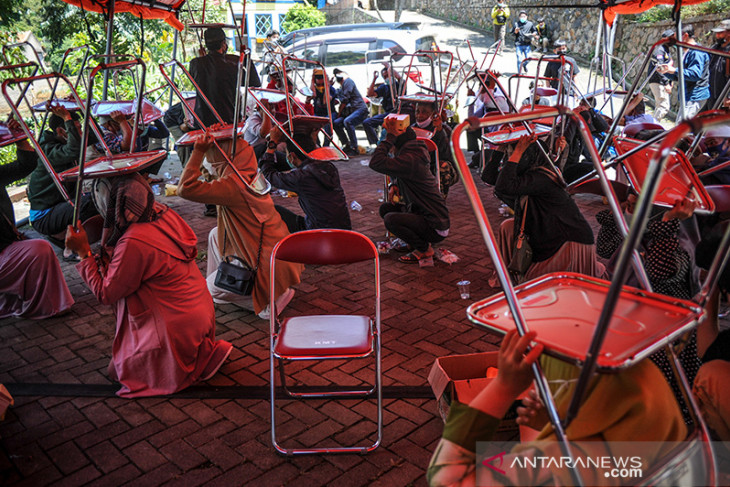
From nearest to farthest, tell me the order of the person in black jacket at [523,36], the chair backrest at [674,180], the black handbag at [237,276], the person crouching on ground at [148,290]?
the chair backrest at [674,180]
the person crouching on ground at [148,290]
the black handbag at [237,276]
the person in black jacket at [523,36]

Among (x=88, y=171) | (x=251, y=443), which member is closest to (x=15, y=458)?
(x=251, y=443)

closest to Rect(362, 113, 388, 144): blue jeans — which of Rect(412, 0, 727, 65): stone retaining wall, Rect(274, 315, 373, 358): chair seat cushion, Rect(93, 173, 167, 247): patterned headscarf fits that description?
Rect(412, 0, 727, 65): stone retaining wall

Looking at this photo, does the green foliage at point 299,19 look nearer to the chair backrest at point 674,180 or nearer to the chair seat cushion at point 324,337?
the chair seat cushion at point 324,337

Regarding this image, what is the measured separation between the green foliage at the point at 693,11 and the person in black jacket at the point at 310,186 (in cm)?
950

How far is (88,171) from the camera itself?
344 centimetres

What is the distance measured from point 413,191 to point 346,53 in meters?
10.5

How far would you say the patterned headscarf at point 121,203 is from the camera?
11.8 ft

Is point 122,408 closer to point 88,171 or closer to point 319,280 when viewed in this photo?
point 88,171

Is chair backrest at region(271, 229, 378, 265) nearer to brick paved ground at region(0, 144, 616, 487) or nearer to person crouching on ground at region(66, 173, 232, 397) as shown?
person crouching on ground at region(66, 173, 232, 397)

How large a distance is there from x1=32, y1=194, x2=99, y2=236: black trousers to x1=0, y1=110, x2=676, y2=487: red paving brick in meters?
0.91

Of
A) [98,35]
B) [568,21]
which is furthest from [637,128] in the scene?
[568,21]

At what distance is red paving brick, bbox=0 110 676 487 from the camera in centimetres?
313

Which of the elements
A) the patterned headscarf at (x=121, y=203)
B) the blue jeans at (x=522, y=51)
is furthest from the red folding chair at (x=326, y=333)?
the blue jeans at (x=522, y=51)

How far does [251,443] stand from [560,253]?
236 centimetres
